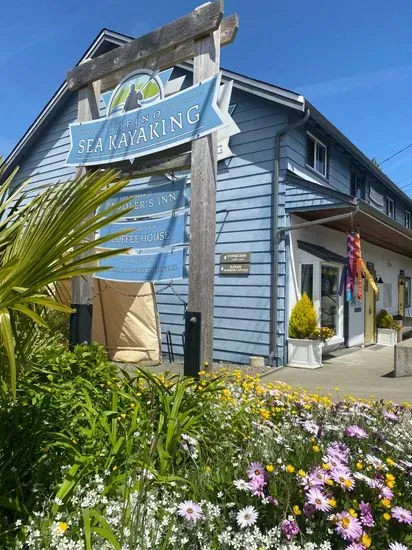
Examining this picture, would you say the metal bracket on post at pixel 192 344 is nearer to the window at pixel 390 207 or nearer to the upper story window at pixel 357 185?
the upper story window at pixel 357 185

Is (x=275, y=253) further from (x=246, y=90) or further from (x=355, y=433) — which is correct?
(x=355, y=433)

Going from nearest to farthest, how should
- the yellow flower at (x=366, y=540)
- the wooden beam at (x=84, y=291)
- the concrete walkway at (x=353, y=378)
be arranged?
1. the yellow flower at (x=366, y=540)
2. the wooden beam at (x=84, y=291)
3. the concrete walkway at (x=353, y=378)

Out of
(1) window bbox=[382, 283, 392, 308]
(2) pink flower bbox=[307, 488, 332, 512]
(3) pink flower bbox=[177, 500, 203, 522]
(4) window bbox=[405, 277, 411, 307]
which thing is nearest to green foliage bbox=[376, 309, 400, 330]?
(1) window bbox=[382, 283, 392, 308]

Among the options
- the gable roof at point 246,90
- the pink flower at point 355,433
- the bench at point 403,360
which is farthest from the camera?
the gable roof at point 246,90

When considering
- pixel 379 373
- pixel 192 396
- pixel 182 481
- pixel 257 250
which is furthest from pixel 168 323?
pixel 182 481

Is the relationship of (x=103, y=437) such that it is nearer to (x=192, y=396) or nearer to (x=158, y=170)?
(x=192, y=396)

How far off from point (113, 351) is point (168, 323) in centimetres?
193

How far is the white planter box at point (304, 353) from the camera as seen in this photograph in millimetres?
8867

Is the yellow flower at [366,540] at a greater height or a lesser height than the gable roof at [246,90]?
lesser

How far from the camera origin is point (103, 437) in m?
2.60

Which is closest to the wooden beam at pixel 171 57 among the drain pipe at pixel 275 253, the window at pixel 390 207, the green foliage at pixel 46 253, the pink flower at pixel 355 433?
the green foliage at pixel 46 253

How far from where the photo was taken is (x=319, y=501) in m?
1.82

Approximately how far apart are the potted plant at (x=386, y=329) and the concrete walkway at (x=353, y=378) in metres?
3.39

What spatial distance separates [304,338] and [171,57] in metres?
5.97
